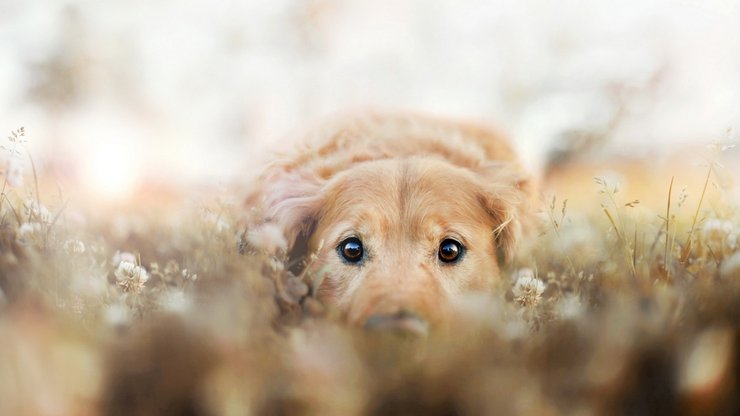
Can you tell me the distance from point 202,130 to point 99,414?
4.17 feet

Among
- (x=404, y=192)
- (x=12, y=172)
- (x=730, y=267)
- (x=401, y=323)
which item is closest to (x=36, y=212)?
(x=12, y=172)

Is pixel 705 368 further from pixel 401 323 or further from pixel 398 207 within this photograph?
pixel 398 207

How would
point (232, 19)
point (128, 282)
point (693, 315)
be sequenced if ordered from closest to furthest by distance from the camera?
point (693, 315) → point (128, 282) → point (232, 19)

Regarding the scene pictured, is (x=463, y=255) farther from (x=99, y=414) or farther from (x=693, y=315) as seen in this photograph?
(x=99, y=414)

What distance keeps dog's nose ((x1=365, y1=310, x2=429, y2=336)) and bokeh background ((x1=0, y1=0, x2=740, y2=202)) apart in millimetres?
798

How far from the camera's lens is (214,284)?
1431mm

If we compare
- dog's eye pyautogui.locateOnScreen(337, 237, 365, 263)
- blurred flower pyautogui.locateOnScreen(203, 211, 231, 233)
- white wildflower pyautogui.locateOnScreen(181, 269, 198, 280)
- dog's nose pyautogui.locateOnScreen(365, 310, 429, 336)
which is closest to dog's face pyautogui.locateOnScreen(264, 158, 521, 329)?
dog's eye pyautogui.locateOnScreen(337, 237, 365, 263)

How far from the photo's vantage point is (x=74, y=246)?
183 centimetres

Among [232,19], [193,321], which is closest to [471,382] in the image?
[193,321]

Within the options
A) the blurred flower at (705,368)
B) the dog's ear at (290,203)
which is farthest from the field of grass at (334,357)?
the dog's ear at (290,203)

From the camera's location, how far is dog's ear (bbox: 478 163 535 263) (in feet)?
8.33

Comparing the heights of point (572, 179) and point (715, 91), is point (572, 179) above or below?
below

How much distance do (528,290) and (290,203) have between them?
995mm

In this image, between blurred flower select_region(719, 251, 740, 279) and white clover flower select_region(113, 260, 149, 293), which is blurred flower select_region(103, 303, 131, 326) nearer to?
white clover flower select_region(113, 260, 149, 293)
